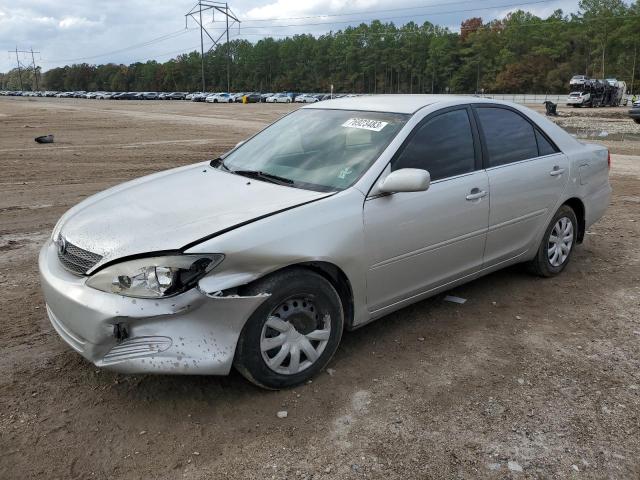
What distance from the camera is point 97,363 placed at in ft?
9.73

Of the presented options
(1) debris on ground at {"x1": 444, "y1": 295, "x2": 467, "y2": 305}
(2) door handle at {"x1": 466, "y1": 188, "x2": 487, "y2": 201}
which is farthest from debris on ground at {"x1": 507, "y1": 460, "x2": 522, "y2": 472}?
(1) debris on ground at {"x1": 444, "y1": 295, "x2": 467, "y2": 305}

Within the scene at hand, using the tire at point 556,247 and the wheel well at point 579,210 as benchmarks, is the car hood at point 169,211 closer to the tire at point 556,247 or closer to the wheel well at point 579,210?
the tire at point 556,247

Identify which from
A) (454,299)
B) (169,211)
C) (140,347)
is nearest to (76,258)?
(169,211)

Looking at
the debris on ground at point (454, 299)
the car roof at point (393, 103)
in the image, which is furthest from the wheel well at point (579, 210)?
the debris on ground at point (454, 299)

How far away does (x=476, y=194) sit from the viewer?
13.8ft

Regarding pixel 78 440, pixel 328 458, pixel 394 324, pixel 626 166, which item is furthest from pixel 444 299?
pixel 626 166

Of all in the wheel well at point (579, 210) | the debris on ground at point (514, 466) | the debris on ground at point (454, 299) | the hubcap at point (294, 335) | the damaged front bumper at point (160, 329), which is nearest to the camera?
the debris on ground at point (514, 466)

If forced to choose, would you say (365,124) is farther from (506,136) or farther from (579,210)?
(579,210)

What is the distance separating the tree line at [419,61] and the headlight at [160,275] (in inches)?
3798

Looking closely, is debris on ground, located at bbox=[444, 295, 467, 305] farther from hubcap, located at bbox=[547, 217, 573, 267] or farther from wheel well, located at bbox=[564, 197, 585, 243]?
wheel well, located at bbox=[564, 197, 585, 243]

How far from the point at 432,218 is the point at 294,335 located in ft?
4.17

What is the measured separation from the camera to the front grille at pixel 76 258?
10.2ft

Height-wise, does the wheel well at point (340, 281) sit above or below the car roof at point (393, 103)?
below

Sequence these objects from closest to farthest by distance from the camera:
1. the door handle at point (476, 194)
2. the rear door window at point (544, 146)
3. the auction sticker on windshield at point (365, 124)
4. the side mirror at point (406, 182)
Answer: the side mirror at point (406, 182) → the auction sticker on windshield at point (365, 124) → the door handle at point (476, 194) → the rear door window at point (544, 146)
